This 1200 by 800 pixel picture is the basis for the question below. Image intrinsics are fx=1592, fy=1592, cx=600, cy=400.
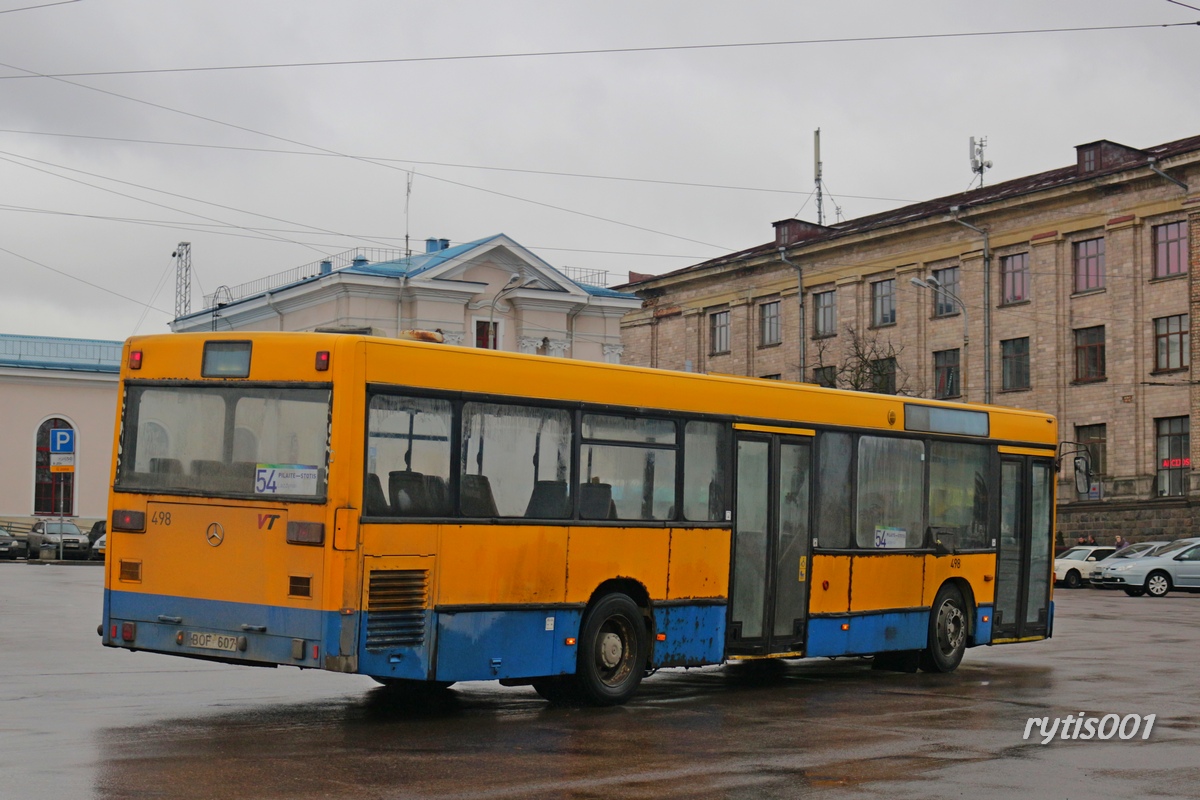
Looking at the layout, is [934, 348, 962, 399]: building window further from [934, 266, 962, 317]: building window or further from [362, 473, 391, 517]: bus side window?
[362, 473, 391, 517]: bus side window

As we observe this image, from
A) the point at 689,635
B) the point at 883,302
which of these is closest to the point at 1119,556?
the point at 883,302

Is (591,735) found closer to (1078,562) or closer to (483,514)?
(483,514)

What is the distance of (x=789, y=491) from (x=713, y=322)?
59718 mm

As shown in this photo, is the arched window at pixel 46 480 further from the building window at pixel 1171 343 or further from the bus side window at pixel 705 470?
the bus side window at pixel 705 470

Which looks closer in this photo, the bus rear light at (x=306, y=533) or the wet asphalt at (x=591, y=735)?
the wet asphalt at (x=591, y=735)

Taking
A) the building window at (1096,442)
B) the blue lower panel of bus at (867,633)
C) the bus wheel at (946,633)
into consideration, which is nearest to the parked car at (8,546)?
the building window at (1096,442)

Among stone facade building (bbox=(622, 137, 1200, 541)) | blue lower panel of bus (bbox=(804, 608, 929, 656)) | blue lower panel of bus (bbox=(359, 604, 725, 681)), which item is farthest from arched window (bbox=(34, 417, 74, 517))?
blue lower panel of bus (bbox=(359, 604, 725, 681))

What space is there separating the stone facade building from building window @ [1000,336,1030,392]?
66 millimetres

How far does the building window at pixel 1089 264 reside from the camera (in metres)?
55.6

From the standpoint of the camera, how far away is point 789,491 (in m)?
15.0

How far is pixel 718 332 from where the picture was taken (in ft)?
243

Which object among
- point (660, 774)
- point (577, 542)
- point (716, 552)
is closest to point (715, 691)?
point (716, 552)

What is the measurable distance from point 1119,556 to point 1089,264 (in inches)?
609

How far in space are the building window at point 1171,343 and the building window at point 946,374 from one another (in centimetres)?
937
